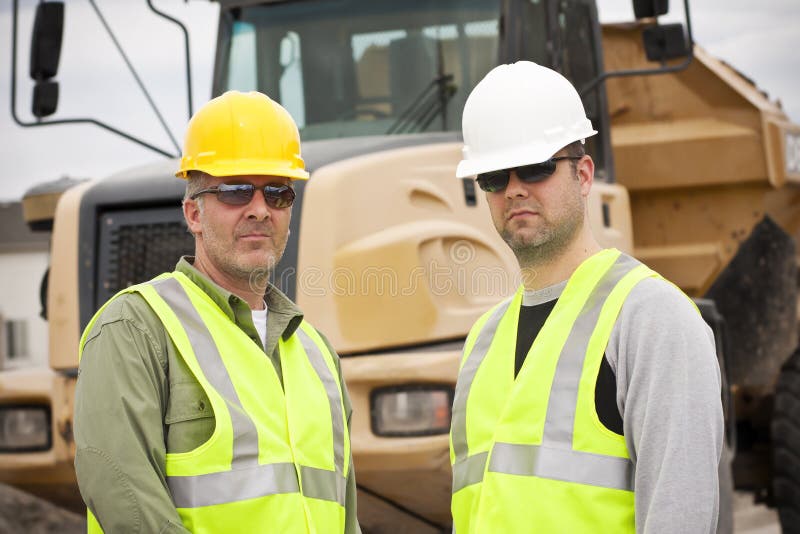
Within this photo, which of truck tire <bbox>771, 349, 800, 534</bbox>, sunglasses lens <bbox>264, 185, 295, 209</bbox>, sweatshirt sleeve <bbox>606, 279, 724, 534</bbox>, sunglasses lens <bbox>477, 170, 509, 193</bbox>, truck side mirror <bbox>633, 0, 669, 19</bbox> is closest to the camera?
sweatshirt sleeve <bbox>606, 279, 724, 534</bbox>

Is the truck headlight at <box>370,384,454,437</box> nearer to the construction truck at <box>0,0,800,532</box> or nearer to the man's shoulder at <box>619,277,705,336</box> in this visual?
the construction truck at <box>0,0,800,532</box>

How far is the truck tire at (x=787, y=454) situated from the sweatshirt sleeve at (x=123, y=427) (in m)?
4.76

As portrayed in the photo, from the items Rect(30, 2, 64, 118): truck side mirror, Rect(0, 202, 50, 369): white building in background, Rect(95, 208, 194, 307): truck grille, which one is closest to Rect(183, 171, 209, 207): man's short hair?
Rect(95, 208, 194, 307): truck grille

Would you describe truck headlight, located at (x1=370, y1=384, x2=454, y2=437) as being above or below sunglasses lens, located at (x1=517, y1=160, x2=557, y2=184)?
below

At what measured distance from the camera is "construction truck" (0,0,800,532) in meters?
4.46

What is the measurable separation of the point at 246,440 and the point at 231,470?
0.24ft

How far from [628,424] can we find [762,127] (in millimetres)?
4578

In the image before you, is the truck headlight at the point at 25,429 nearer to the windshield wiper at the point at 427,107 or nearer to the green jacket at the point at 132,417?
the windshield wiper at the point at 427,107

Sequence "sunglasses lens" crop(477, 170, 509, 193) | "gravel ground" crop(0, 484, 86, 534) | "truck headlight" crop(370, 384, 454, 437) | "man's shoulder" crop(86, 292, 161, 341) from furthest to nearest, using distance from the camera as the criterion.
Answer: "gravel ground" crop(0, 484, 86, 534)
"truck headlight" crop(370, 384, 454, 437)
"sunglasses lens" crop(477, 170, 509, 193)
"man's shoulder" crop(86, 292, 161, 341)

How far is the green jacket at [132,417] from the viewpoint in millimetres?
2346

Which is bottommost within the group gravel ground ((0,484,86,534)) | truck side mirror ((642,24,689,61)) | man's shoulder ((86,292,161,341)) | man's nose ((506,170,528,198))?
gravel ground ((0,484,86,534))

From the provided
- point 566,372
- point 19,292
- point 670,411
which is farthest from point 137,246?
point 19,292

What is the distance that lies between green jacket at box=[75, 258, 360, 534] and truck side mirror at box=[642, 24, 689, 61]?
303cm

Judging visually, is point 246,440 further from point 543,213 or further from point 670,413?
point 670,413
